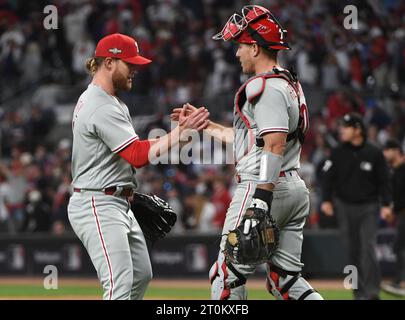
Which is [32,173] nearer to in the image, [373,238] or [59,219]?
[59,219]

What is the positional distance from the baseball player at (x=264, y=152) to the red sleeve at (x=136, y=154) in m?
0.67

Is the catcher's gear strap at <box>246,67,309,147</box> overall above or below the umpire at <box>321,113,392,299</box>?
above

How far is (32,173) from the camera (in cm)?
1708

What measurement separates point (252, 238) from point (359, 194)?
4985mm

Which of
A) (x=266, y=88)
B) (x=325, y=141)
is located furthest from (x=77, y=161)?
(x=325, y=141)

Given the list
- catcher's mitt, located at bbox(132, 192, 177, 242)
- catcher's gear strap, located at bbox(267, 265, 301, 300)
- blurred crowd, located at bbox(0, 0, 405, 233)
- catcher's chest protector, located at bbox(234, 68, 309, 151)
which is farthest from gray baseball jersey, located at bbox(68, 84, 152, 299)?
blurred crowd, located at bbox(0, 0, 405, 233)

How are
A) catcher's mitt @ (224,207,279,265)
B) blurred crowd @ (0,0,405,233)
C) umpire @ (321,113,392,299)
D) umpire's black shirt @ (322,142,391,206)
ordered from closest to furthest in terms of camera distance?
catcher's mitt @ (224,207,279,265) < umpire @ (321,113,392,299) < umpire's black shirt @ (322,142,391,206) < blurred crowd @ (0,0,405,233)

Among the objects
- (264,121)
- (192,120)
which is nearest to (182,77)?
(192,120)

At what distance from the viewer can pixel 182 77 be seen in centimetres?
1838

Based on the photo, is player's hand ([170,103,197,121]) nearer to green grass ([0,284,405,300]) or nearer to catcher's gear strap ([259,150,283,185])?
catcher's gear strap ([259,150,283,185])

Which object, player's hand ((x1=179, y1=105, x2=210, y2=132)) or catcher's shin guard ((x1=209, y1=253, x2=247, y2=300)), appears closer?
catcher's shin guard ((x1=209, y1=253, x2=247, y2=300))

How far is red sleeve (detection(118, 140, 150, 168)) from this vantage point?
599cm

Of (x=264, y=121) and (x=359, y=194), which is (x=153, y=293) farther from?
(x=264, y=121)

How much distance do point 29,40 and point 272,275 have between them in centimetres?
1549
